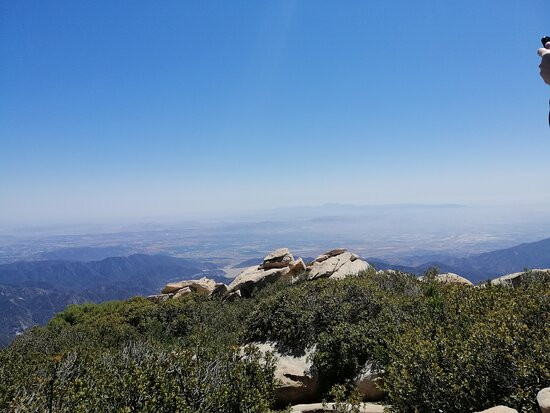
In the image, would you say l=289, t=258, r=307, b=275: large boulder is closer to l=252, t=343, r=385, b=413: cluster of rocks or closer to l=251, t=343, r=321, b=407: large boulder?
l=252, t=343, r=385, b=413: cluster of rocks

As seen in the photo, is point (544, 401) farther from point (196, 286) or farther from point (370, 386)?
point (196, 286)

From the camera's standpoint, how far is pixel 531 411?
4.52 m

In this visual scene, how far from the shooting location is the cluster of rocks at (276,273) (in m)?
22.6

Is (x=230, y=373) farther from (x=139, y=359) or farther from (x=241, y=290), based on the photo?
(x=241, y=290)

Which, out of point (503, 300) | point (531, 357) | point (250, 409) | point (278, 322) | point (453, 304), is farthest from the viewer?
point (278, 322)

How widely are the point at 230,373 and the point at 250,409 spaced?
97 centimetres

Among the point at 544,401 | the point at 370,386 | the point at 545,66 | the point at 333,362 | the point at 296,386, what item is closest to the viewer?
the point at 545,66

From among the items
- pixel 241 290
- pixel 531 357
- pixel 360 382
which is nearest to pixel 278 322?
pixel 360 382

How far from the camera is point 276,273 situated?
2427 cm

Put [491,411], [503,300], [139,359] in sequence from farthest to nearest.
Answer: [503,300] → [139,359] → [491,411]

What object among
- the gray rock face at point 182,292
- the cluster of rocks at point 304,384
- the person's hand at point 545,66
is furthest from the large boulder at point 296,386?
the gray rock face at point 182,292

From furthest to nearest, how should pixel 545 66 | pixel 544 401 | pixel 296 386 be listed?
pixel 296 386 < pixel 544 401 < pixel 545 66

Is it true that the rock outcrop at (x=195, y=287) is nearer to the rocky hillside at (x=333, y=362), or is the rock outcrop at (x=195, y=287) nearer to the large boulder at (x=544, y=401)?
→ the rocky hillside at (x=333, y=362)

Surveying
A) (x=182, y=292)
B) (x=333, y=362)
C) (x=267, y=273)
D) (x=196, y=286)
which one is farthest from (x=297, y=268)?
(x=333, y=362)
